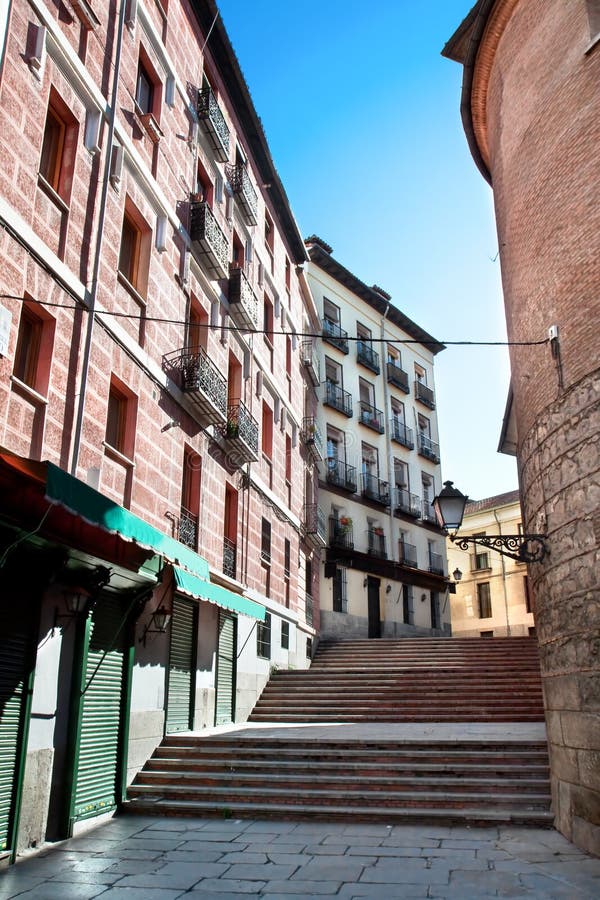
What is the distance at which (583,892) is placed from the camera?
6055mm

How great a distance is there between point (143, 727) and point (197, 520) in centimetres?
450

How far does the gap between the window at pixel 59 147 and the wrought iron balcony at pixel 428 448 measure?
26759mm

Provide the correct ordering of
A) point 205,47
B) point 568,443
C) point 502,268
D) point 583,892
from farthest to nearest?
point 205,47 → point 502,268 → point 568,443 → point 583,892

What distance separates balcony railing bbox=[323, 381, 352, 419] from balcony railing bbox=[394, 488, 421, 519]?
4670 mm

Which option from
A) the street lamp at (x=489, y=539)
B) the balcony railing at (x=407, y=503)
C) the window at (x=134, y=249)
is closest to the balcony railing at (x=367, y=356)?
the balcony railing at (x=407, y=503)

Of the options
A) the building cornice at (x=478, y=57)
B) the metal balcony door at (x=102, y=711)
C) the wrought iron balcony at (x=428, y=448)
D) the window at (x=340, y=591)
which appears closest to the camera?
the metal balcony door at (x=102, y=711)

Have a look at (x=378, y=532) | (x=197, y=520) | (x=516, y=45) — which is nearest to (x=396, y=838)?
(x=197, y=520)

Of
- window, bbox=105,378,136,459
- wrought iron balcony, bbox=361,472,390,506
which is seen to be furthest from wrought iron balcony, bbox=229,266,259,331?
wrought iron balcony, bbox=361,472,390,506

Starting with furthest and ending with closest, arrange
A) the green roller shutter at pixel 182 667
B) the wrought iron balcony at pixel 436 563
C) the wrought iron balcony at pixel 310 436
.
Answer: the wrought iron balcony at pixel 436 563, the wrought iron balcony at pixel 310 436, the green roller shutter at pixel 182 667

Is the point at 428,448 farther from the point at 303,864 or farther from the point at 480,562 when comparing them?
the point at 303,864

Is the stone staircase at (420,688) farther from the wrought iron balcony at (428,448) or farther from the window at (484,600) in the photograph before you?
the window at (484,600)

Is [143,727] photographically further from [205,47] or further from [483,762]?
[205,47]

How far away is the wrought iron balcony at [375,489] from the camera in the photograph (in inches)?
1202

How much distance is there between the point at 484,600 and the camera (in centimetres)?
4397
